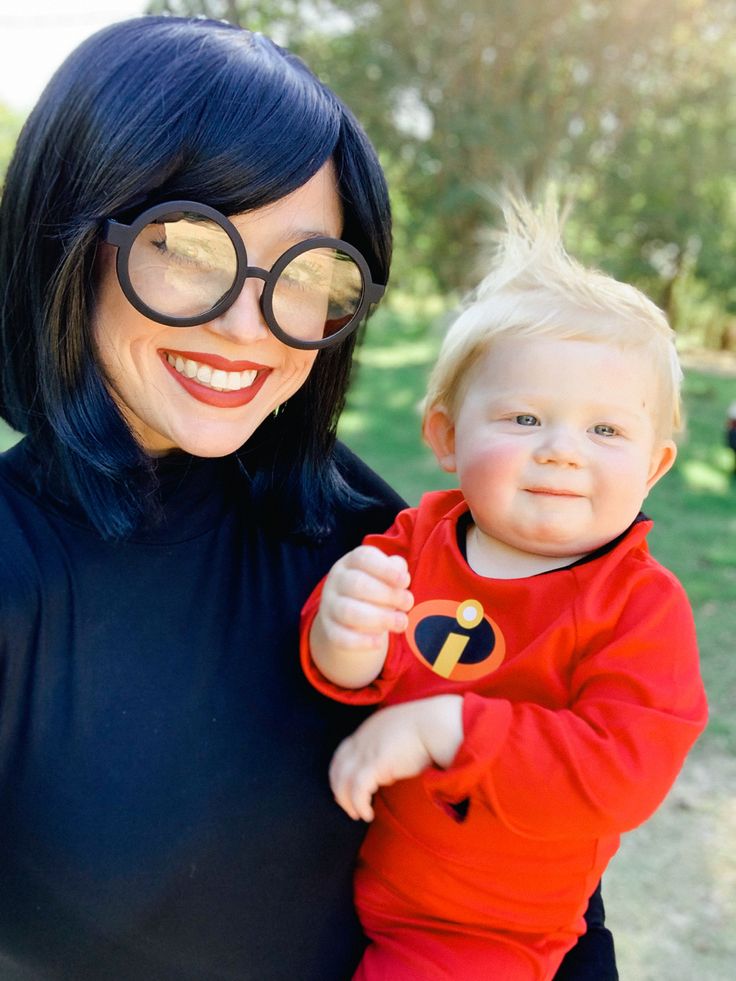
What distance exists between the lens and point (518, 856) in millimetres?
1397

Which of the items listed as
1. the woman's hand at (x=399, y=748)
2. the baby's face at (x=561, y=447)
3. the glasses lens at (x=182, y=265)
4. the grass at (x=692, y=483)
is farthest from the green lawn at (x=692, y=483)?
the woman's hand at (x=399, y=748)

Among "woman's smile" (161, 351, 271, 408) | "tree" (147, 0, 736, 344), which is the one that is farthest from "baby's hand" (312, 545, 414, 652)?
"tree" (147, 0, 736, 344)

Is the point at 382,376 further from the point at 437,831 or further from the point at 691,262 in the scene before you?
the point at 437,831

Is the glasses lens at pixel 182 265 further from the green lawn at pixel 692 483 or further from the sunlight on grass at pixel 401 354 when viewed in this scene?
the sunlight on grass at pixel 401 354

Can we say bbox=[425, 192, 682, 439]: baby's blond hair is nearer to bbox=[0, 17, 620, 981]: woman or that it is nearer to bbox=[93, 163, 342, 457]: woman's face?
bbox=[0, 17, 620, 981]: woman

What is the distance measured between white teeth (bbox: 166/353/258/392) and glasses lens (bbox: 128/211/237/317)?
0.09m

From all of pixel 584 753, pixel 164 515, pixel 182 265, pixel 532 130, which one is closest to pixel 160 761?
pixel 164 515

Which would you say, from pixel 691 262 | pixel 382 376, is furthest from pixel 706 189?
pixel 382 376

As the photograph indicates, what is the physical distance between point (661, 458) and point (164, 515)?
→ 846mm

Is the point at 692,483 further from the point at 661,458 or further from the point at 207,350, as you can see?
the point at 207,350

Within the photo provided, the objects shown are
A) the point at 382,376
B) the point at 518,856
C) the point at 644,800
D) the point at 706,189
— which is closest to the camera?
the point at 644,800

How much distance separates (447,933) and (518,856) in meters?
0.18

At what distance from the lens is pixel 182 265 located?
133 centimetres

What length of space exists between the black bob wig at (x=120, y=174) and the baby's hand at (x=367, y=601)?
0.35 m
